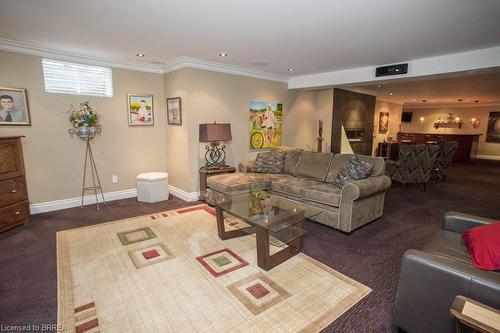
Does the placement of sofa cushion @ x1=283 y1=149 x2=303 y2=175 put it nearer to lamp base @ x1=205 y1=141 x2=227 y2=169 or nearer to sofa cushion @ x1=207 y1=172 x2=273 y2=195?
sofa cushion @ x1=207 y1=172 x2=273 y2=195

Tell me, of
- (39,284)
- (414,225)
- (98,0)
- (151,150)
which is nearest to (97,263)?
(39,284)

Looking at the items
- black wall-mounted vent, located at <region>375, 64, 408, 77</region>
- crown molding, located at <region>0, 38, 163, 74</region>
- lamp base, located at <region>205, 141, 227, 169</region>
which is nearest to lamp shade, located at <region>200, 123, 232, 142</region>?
lamp base, located at <region>205, 141, 227, 169</region>

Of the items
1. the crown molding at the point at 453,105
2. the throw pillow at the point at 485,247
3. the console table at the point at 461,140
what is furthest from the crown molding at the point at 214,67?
the crown molding at the point at 453,105

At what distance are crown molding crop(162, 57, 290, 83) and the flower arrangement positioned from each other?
5.19 ft

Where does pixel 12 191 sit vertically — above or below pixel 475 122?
below

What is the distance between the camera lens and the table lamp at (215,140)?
4.46 metres

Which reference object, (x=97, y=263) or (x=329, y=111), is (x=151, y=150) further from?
(x=329, y=111)

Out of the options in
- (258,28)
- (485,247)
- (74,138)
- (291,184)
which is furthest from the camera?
(74,138)

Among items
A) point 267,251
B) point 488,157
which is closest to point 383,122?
point 488,157

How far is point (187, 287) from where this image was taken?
2266 mm

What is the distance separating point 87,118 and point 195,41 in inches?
87.8

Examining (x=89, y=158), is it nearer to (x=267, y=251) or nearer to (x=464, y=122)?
(x=267, y=251)

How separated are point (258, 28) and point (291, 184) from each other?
7.27 feet

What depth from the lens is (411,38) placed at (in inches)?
122
